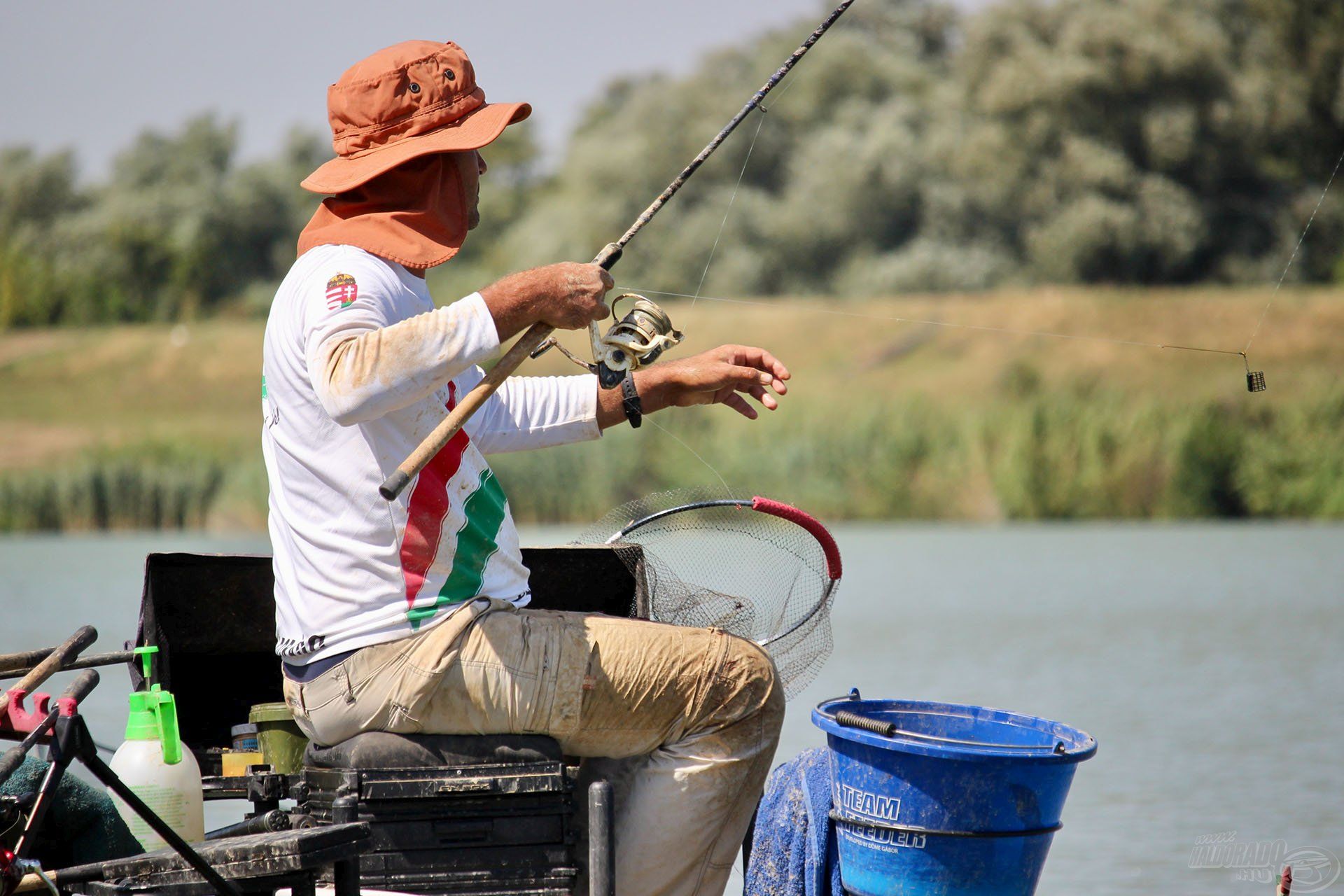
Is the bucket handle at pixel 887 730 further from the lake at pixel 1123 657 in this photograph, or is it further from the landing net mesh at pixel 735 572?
the lake at pixel 1123 657

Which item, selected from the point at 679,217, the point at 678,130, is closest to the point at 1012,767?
the point at 679,217

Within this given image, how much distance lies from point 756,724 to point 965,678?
6.61 metres

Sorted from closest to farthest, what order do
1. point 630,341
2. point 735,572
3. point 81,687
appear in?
point 81,687, point 630,341, point 735,572

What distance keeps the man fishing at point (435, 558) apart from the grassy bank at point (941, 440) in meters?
11.6

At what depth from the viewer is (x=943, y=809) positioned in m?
2.52

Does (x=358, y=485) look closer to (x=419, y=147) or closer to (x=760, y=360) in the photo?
(x=419, y=147)

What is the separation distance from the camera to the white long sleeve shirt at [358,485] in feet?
7.74

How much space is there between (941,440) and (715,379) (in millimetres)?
18172

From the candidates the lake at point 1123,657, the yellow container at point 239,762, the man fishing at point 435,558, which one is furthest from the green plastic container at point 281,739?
the lake at point 1123,657

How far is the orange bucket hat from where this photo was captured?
254cm

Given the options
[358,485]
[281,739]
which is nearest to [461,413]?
[358,485]

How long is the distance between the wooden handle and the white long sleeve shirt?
70 millimetres

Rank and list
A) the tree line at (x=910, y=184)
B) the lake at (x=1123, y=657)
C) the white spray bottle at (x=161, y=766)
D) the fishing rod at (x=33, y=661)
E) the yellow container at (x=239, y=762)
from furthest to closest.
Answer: the tree line at (x=910, y=184)
the lake at (x=1123, y=657)
the yellow container at (x=239, y=762)
the fishing rod at (x=33, y=661)
the white spray bottle at (x=161, y=766)

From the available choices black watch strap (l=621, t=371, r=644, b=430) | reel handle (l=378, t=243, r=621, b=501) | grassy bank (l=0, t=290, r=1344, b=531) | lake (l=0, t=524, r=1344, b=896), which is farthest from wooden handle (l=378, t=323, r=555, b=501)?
grassy bank (l=0, t=290, r=1344, b=531)
